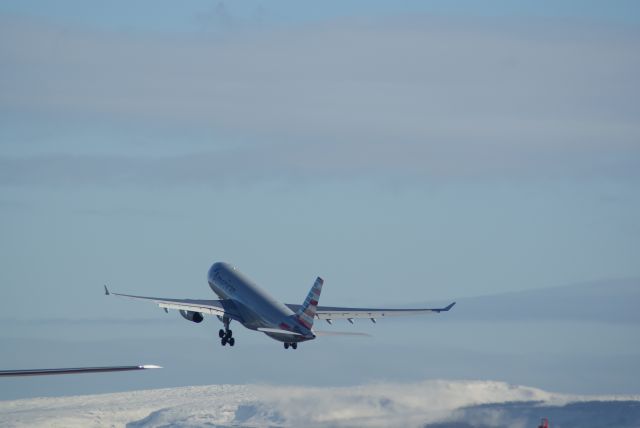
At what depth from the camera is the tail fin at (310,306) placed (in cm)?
18525

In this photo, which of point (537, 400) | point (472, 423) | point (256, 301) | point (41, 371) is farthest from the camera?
point (256, 301)

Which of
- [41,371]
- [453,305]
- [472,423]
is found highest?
[453,305]

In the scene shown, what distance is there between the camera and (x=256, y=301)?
19550 centimetres

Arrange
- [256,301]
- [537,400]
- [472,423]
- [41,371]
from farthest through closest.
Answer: [256,301] < [537,400] < [472,423] < [41,371]

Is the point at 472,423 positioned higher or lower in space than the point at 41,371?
higher

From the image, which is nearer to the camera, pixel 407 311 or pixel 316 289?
pixel 316 289

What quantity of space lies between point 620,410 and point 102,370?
100292 millimetres

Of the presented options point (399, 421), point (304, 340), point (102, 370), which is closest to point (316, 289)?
point (304, 340)

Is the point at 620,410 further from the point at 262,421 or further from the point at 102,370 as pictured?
the point at 102,370

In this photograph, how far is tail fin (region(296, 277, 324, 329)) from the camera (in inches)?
7293

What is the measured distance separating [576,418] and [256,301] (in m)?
40.7

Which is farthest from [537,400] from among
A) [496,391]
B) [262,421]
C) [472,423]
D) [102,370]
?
[102,370]

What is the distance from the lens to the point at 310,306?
607 feet

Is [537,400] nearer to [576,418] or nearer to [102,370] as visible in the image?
[576,418]
